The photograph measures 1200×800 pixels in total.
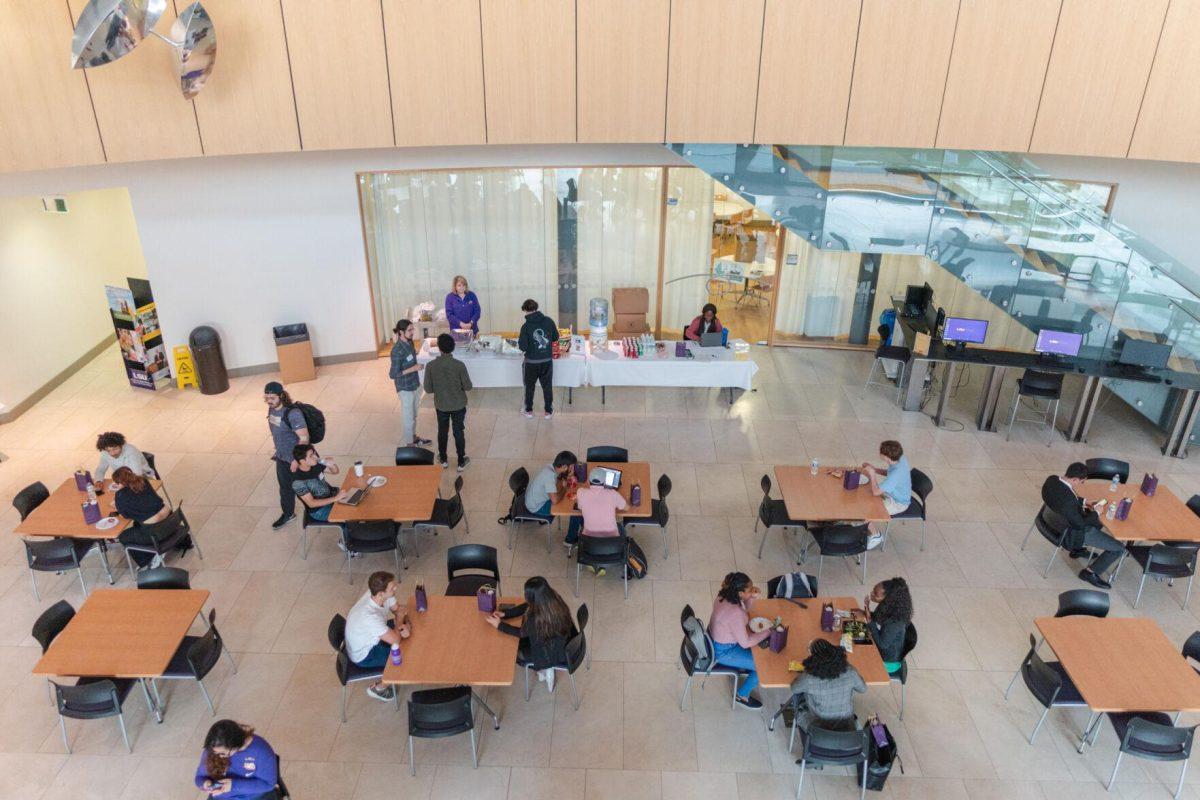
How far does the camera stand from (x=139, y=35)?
7.89m

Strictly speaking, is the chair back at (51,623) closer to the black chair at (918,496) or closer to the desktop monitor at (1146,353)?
the black chair at (918,496)

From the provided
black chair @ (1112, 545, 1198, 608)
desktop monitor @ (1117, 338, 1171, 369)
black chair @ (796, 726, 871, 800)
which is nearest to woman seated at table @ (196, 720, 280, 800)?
black chair @ (796, 726, 871, 800)

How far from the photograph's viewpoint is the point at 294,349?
1212 cm

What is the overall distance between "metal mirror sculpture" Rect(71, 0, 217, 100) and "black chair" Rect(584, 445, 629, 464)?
5.86m

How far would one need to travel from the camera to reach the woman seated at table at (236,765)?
196 inches

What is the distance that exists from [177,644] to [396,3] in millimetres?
7321

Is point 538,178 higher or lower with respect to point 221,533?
higher

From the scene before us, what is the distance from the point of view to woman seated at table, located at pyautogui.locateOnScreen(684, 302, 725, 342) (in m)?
11.6

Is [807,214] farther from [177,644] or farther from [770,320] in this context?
[177,644]

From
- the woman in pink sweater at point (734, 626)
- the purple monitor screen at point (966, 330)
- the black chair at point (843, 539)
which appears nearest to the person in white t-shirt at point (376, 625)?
the woman in pink sweater at point (734, 626)

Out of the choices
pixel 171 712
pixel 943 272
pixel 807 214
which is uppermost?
pixel 807 214

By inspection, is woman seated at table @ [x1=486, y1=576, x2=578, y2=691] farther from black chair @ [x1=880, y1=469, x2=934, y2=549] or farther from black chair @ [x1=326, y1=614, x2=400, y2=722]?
black chair @ [x1=880, y1=469, x2=934, y2=549]

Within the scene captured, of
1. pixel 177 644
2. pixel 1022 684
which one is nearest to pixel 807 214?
pixel 1022 684

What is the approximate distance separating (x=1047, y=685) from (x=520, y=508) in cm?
486
